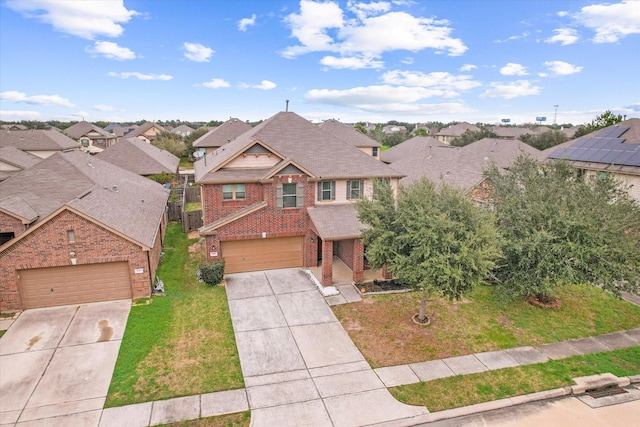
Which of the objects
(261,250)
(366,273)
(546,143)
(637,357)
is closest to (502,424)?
(637,357)

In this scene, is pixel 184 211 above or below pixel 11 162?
below

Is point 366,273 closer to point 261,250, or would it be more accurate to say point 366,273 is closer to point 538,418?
point 261,250

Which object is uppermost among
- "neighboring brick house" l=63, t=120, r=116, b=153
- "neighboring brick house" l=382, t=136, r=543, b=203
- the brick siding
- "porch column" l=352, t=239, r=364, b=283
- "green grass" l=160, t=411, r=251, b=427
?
"neighboring brick house" l=63, t=120, r=116, b=153

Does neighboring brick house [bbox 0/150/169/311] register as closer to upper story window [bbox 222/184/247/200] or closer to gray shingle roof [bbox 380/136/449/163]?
upper story window [bbox 222/184/247/200]

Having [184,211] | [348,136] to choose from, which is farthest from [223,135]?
[184,211]

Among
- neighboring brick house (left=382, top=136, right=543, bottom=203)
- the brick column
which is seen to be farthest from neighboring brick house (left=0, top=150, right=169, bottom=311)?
neighboring brick house (left=382, top=136, right=543, bottom=203)

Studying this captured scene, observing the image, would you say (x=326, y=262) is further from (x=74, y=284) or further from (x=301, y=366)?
(x=74, y=284)

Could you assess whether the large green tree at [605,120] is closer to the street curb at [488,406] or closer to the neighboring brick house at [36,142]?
the street curb at [488,406]
